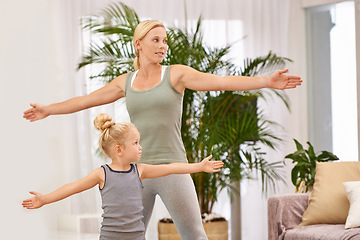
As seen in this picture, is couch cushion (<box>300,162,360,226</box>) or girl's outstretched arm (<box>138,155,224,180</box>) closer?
girl's outstretched arm (<box>138,155,224,180</box>)

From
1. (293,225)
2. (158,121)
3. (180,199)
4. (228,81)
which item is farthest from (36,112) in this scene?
(293,225)

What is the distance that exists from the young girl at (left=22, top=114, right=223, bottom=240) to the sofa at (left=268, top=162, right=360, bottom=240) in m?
1.41

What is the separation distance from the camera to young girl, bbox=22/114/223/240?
78.1 inches

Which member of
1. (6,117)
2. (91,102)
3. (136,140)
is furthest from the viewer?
(6,117)

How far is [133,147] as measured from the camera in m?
2.05

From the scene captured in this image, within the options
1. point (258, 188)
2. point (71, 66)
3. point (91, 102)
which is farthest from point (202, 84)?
point (258, 188)

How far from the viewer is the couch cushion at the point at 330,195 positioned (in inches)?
133

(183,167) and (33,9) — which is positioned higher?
(33,9)

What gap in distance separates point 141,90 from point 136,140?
0.25 meters

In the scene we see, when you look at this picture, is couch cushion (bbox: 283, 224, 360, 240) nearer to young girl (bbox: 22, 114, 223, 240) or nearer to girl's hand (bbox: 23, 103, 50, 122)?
young girl (bbox: 22, 114, 223, 240)

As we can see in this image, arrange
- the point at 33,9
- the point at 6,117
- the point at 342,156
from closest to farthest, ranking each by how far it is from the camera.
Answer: the point at 6,117 < the point at 33,9 < the point at 342,156

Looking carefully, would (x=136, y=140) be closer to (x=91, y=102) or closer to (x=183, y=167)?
(x=183, y=167)

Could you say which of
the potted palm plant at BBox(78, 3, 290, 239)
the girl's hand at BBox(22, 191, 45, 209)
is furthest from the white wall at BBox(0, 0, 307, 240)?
the girl's hand at BBox(22, 191, 45, 209)

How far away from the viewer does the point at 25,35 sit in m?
3.99
